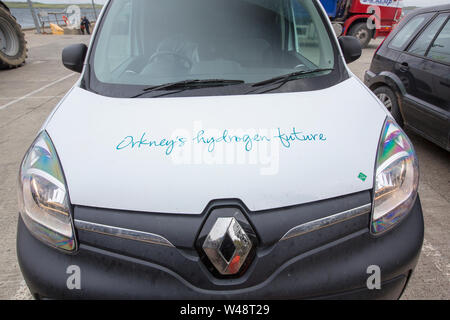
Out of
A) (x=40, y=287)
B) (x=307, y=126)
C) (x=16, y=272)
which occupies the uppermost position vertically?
(x=307, y=126)

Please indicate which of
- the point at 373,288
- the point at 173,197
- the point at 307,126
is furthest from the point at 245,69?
the point at 373,288

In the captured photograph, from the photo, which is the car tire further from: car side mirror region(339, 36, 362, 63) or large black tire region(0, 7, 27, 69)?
large black tire region(0, 7, 27, 69)

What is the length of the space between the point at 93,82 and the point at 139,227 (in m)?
1.10

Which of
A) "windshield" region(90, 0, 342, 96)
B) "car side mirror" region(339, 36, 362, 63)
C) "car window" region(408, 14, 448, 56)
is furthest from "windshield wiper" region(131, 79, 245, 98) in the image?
"car window" region(408, 14, 448, 56)

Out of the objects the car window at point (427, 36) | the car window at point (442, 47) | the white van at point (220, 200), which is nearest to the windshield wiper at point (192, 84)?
the white van at point (220, 200)

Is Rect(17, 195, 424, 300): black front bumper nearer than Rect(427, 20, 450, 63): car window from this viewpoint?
Yes

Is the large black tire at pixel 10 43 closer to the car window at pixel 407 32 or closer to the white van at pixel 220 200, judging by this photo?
the white van at pixel 220 200

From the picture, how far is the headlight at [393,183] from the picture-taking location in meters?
1.26

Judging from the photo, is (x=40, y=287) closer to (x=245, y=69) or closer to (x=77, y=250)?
(x=77, y=250)

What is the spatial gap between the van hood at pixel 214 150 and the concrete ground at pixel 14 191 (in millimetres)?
1137

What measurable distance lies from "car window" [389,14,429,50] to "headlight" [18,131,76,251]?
13.2ft

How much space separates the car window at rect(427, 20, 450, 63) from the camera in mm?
3127

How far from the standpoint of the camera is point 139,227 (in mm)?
1138

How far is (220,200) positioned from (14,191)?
271cm
